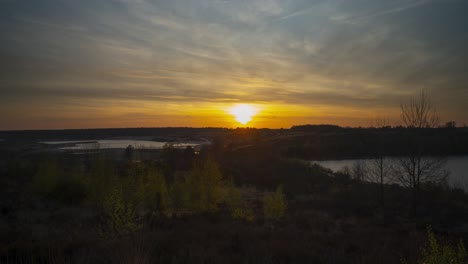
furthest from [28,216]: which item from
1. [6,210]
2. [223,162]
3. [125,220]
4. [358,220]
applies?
[223,162]

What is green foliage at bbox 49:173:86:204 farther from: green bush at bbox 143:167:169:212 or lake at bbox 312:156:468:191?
lake at bbox 312:156:468:191

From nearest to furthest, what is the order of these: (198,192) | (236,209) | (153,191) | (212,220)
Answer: (212,220)
(236,209)
(153,191)
(198,192)

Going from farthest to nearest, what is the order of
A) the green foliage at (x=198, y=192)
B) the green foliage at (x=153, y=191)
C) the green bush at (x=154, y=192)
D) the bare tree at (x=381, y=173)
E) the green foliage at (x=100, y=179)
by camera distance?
the bare tree at (x=381, y=173)
the green foliage at (x=198, y=192)
the green bush at (x=154, y=192)
the green foliage at (x=153, y=191)
the green foliage at (x=100, y=179)

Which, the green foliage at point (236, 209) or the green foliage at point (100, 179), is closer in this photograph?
the green foliage at point (236, 209)

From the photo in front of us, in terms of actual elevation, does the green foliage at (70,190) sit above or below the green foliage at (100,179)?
below

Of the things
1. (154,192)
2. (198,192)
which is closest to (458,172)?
(198,192)

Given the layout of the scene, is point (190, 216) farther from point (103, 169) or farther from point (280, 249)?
point (280, 249)

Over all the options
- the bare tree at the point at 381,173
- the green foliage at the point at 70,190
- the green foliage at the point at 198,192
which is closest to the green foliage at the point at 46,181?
the green foliage at the point at 70,190

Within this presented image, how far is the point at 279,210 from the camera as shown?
2178 centimetres

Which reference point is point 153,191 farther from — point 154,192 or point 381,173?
point 381,173

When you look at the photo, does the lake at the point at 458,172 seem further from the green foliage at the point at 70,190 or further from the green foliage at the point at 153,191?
the green foliage at the point at 70,190

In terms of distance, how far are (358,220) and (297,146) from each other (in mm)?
72185

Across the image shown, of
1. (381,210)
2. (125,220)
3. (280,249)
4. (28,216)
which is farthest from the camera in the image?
(381,210)

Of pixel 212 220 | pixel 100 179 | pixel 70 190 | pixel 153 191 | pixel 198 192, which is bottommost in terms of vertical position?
pixel 212 220
